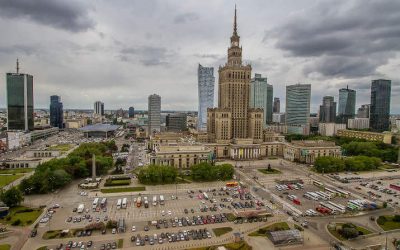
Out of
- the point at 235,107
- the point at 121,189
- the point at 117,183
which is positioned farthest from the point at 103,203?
the point at 235,107

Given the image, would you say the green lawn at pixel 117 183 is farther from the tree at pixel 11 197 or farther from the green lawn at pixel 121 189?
the tree at pixel 11 197

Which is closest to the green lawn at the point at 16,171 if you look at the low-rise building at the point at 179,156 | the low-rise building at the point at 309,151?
the low-rise building at the point at 179,156

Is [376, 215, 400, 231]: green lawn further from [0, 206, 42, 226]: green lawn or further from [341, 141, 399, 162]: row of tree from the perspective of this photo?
[341, 141, 399, 162]: row of tree

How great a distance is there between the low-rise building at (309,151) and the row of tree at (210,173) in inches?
1843

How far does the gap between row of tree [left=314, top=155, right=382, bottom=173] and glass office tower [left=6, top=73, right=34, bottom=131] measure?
588 feet

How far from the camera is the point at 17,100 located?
630 feet

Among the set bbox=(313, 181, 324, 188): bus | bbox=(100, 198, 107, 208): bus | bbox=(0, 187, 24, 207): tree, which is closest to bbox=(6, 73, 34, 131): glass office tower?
bbox=(0, 187, 24, 207): tree

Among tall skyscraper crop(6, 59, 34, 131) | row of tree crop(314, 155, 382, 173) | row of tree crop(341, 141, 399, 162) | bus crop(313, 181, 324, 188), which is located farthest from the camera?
tall skyscraper crop(6, 59, 34, 131)

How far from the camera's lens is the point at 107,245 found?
170 ft

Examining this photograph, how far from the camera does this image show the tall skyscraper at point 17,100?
190m

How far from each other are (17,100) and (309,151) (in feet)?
583

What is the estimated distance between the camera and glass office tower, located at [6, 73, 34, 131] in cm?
18975

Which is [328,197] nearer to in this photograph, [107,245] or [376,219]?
[376,219]

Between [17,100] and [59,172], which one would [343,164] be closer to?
[59,172]
